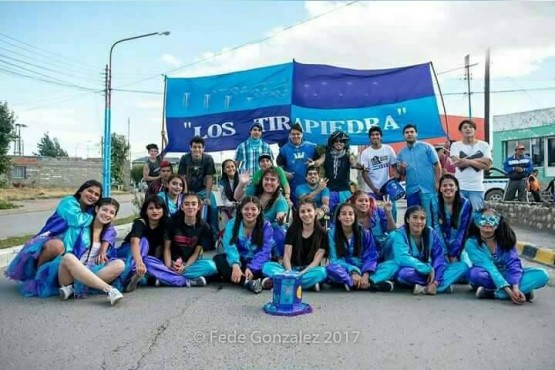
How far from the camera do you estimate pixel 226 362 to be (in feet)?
10.2

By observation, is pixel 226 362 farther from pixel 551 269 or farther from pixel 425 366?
pixel 551 269

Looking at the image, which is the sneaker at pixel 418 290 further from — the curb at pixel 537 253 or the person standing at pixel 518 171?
the person standing at pixel 518 171

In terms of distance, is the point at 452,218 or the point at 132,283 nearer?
the point at 132,283

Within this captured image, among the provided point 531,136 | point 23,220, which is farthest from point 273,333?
point 531,136

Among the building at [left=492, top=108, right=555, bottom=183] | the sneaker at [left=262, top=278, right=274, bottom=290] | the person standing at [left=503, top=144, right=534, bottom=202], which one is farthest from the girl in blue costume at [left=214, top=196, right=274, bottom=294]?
the building at [left=492, top=108, right=555, bottom=183]

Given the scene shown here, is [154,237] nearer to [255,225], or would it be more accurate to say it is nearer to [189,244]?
[189,244]

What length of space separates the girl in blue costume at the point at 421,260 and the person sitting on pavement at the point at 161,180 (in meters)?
3.58

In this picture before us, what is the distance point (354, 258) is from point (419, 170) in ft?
5.71

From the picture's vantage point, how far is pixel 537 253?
7.29 m

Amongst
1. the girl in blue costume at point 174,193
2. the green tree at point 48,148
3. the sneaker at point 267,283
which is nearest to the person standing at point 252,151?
the girl in blue costume at point 174,193

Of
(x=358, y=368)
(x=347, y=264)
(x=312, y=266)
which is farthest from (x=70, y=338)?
(x=347, y=264)

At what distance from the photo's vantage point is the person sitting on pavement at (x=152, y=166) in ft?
26.0

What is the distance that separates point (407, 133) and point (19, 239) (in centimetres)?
681

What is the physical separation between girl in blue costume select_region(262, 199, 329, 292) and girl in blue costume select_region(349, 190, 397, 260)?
0.54 m
